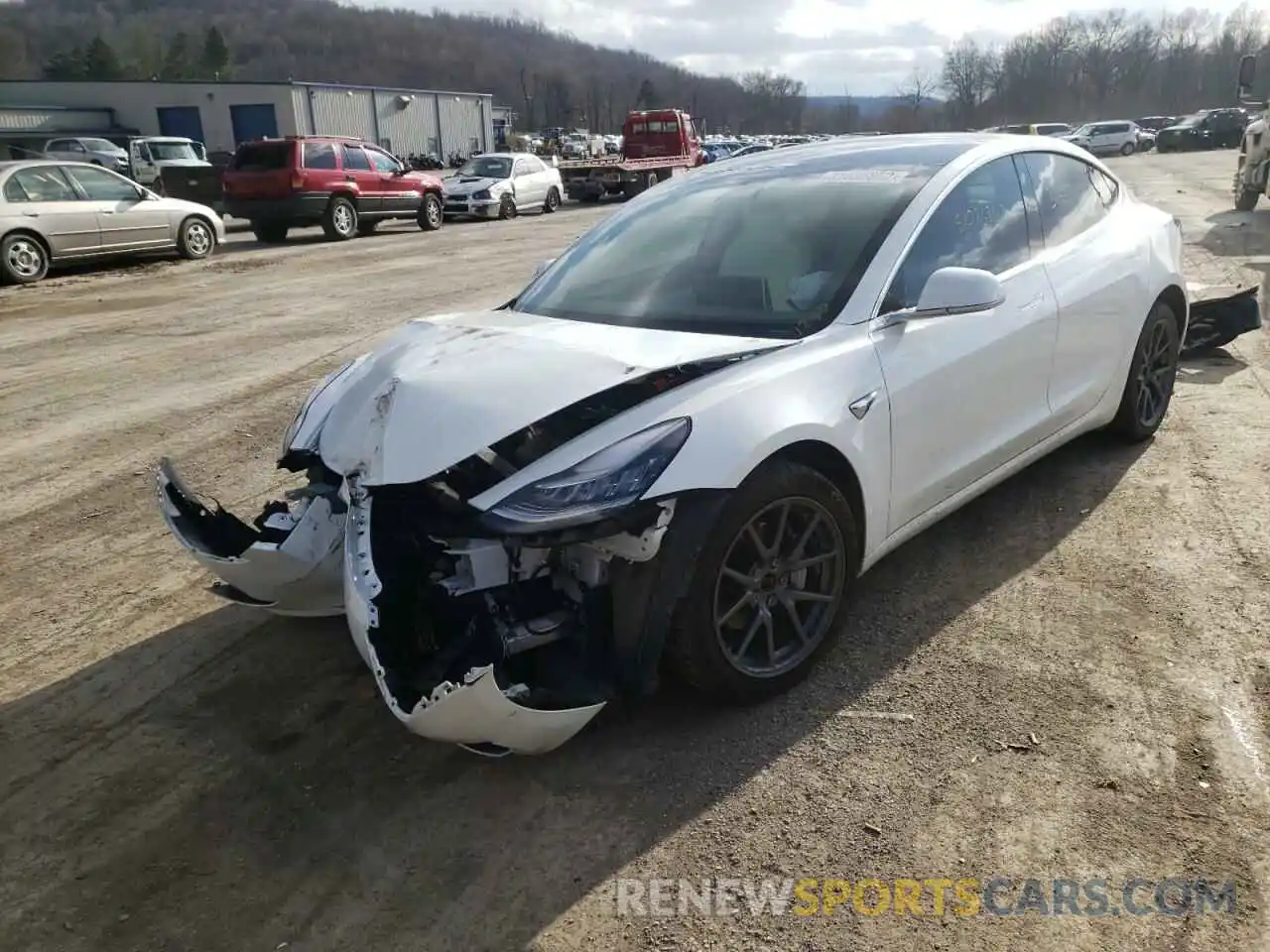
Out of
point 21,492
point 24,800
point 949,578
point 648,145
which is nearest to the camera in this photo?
point 24,800

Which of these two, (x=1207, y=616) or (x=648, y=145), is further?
(x=648, y=145)

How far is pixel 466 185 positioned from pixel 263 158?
5845mm

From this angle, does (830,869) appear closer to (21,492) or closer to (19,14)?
(21,492)

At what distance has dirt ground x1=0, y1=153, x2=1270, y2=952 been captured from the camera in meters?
2.37

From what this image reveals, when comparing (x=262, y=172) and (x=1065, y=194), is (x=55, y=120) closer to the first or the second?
(x=262, y=172)

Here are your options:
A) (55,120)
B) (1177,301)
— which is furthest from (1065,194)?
(55,120)

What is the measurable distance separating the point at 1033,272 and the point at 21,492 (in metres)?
5.28

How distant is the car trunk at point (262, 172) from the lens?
17875mm

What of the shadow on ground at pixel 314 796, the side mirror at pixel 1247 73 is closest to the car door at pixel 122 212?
the shadow on ground at pixel 314 796

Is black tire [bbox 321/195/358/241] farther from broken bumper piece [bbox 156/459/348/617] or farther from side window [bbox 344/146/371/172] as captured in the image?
broken bumper piece [bbox 156/459/348/617]

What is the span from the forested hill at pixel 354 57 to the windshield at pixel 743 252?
3474 inches

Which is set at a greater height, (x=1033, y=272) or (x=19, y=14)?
(x=19, y=14)

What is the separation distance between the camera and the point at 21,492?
530 cm

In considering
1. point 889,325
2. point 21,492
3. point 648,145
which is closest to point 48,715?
point 21,492
